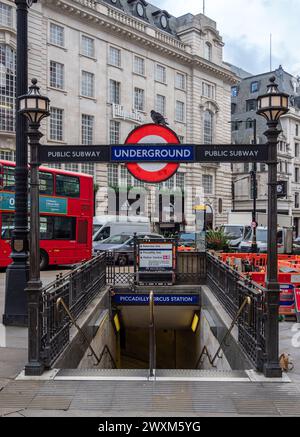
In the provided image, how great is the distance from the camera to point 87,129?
43.1 m

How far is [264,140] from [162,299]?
59224 mm

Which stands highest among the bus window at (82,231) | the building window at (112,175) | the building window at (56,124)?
the building window at (56,124)

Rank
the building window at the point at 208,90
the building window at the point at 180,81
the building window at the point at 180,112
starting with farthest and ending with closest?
the building window at the point at 208,90 → the building window at the point at 180,81 → the building window at the point at 180,112

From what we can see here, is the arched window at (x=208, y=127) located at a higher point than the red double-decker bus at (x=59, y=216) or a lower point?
higher

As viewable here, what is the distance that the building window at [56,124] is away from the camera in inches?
1574

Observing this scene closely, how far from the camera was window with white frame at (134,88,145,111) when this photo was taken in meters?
47.6

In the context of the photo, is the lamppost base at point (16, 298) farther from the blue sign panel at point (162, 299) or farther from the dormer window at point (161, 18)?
the dormer window at point (161, 18)

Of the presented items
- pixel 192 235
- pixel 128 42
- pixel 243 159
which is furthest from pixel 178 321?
pixel 128 42

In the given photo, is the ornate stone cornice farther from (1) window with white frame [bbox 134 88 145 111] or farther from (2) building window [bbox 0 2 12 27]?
(1) window with white frame [bbox 134 88 145 111]

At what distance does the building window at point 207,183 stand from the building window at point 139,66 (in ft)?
49.1

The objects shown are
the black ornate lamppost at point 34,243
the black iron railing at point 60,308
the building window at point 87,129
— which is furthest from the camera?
the building window at point 87,129

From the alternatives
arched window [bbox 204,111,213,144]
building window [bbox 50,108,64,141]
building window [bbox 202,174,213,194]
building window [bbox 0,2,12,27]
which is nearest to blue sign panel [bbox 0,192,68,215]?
building window [bbox 50,108,64,141]

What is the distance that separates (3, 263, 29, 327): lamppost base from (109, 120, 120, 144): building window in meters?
36.8

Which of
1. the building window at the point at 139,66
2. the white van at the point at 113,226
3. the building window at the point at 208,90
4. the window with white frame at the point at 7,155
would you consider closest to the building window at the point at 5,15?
the window with white frame at the point at 7,155
